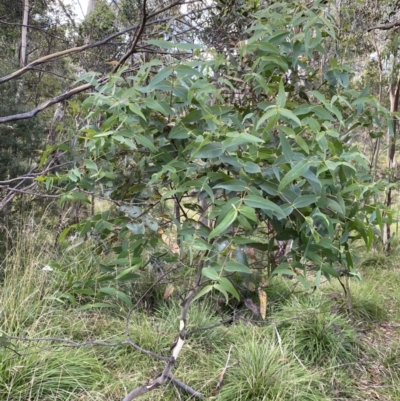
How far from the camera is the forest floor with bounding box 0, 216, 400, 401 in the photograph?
77.9 inches

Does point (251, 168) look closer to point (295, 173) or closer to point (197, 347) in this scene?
point (295, 173)

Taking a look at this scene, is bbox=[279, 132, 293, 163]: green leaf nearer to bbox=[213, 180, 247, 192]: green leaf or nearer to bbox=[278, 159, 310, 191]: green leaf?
bbox=[278, 159, 310, 191]: green leaf

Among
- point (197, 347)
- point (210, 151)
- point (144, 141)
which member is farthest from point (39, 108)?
point (197, 347)

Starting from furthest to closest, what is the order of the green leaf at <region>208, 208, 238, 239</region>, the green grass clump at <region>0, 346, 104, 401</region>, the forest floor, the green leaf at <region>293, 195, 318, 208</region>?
1. the forest floor
2. the green grass clump at <region>0, 346, 104, 401</region>
3. the green leaf at <region>293, 195, 318, 208</region>
4. the green leaf at <region>208, 208, 238, 239</region>

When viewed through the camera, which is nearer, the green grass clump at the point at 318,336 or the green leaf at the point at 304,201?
the green leaf at the point at 304,201

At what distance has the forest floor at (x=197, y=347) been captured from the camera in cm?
198

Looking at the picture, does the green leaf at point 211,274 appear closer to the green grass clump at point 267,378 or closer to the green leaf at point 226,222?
the green leaf at point 226,222

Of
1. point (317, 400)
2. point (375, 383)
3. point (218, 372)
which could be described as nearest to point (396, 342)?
point (375, 383)

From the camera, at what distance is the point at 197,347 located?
248 centimetres

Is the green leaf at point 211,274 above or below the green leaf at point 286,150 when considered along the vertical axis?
below

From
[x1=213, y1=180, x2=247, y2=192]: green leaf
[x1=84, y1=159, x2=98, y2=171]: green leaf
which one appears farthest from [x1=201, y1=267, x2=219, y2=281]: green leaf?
[x1=84, y1=159, x2=98, y2=171]: green leaf

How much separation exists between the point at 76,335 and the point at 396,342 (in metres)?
2.45

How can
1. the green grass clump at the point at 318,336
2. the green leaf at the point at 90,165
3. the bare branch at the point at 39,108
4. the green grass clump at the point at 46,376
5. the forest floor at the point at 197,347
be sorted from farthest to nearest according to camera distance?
the green grass clump at the point at 318,336
the forest floor at the point at 197,347
the green grass clump at the point at 46,376
the bare branch at the point at 39,108
the green leaf at the point at 90,165

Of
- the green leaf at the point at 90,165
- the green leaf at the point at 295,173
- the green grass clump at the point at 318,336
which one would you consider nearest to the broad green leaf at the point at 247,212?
the green leaf at the point at 295,173
